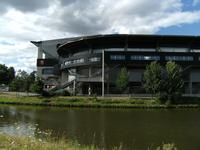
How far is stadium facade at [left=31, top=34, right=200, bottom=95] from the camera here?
277 ft

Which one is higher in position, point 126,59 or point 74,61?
point 74,61

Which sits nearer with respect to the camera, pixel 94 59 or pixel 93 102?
pixel 93 102

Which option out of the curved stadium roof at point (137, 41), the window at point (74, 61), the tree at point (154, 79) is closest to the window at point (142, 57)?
the curved stadium roof at point (137, 41)

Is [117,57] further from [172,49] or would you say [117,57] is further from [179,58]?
[172,49]

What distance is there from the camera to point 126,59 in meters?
84.1

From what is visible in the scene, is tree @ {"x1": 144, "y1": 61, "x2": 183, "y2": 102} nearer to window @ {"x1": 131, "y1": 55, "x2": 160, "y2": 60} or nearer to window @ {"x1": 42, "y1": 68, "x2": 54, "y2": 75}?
window @ {"x1": 131, "y1": 55, "x2": 160, "y2": 60}

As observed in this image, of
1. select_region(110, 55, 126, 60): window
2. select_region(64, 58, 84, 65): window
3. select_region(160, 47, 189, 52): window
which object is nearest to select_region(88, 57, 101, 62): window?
select_region(64, 58, 84, 65): window

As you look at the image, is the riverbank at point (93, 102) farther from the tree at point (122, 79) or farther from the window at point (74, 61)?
the window at point (74, 61)

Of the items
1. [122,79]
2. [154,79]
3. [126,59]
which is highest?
[126,59]

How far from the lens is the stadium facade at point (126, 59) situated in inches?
3327

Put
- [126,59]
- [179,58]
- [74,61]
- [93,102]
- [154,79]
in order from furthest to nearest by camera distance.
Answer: [74,61], [179,58], [126,59], [154,79], [93,102]

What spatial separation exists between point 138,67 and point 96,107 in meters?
27.0

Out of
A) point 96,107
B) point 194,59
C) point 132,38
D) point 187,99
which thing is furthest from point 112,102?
point 194,59

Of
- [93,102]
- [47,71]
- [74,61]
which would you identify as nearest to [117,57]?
[74,61]
